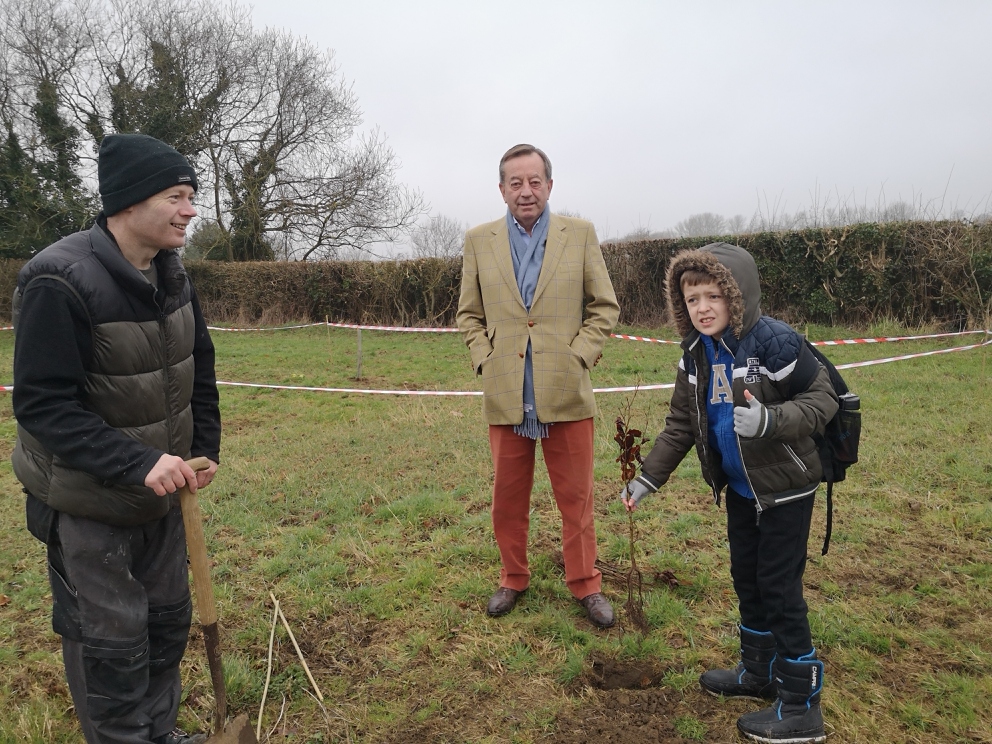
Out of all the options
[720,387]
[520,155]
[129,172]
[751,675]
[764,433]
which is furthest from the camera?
[520,155]

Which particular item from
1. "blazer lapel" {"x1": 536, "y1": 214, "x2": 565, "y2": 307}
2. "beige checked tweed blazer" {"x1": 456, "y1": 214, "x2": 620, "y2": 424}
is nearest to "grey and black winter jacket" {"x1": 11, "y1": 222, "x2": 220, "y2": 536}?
"beige checked tweed blazer" {"x1": 456, "y1": 214, "x2": 620, "y2": 424}

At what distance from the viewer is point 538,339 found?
10.8 ft

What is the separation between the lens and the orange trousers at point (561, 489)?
339cm

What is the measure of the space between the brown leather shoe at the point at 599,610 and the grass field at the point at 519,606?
0.17 ft

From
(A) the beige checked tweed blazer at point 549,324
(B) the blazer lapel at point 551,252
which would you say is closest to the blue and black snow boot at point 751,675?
(A) the beige checked tweed blazer at point 549,324

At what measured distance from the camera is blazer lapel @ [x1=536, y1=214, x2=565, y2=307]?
3316 millimetres

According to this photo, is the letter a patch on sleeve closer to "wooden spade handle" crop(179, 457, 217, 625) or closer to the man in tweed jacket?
the man in tweed jacket

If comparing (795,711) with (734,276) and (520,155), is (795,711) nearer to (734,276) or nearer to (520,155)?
(734,276)

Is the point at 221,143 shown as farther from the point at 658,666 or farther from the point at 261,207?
the point at 658,666

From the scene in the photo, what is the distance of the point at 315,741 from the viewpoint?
2754mm

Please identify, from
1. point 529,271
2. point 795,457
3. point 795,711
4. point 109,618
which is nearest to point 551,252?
point 529,271

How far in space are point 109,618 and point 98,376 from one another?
819 mm

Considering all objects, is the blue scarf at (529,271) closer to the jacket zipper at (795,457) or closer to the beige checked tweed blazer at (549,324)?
Result: the beige checked tweed blazer at (549,324)

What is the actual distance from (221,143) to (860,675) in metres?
26.5
